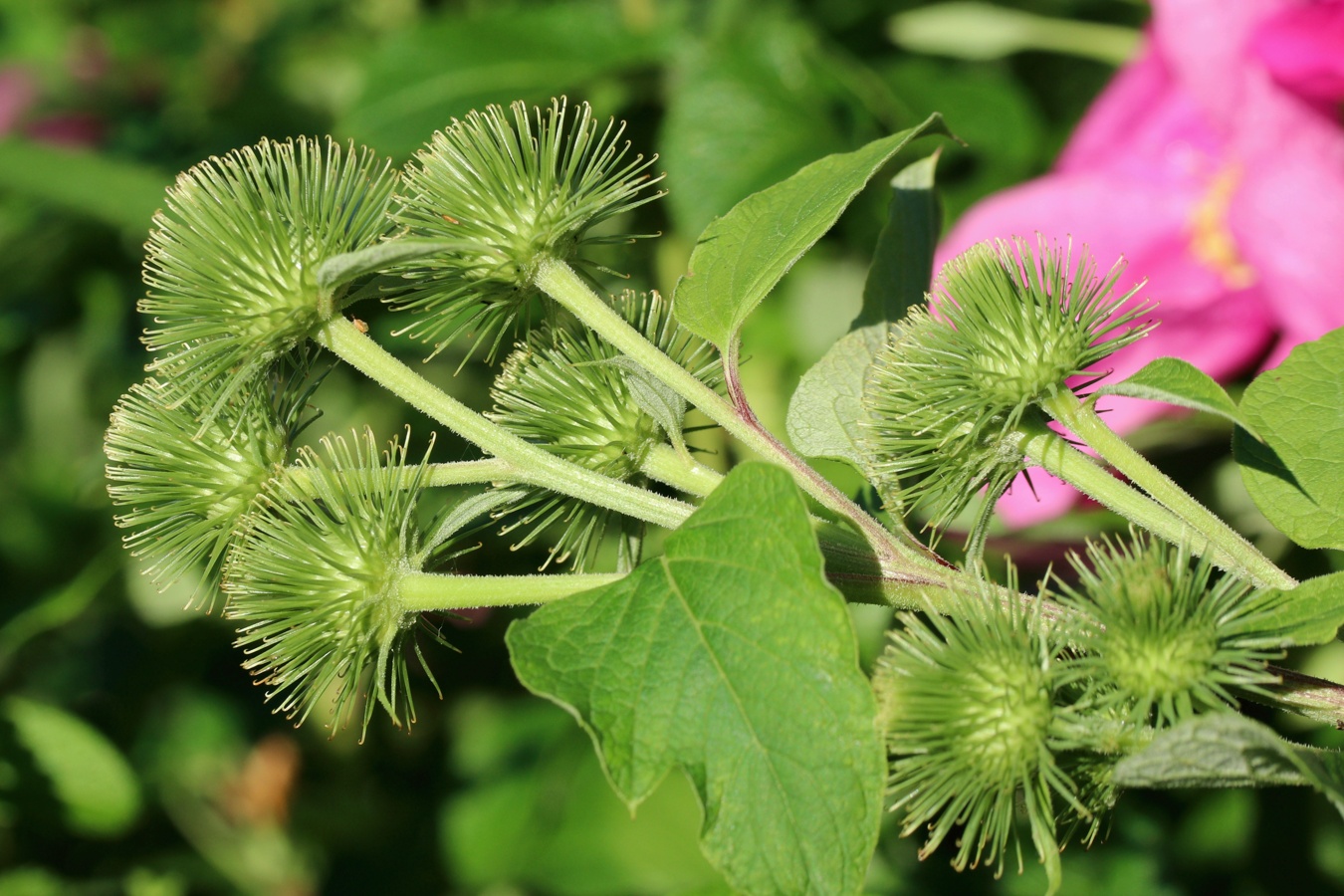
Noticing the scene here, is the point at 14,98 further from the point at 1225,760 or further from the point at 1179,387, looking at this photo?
the point at 1225,760

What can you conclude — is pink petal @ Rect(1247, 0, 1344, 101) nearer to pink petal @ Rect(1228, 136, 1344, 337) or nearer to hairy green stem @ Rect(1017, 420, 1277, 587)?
pink petal @ Rect(1228, 136, 1344, 337)

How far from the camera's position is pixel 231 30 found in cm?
346

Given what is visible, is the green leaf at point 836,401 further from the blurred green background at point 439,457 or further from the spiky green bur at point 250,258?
the blurred green background at point 439,457

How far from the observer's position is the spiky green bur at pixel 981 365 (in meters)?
0.91

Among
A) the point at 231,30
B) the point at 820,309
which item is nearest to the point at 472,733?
the point at 820,309

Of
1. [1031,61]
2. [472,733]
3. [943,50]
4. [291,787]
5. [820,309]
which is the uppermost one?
[1031,61]

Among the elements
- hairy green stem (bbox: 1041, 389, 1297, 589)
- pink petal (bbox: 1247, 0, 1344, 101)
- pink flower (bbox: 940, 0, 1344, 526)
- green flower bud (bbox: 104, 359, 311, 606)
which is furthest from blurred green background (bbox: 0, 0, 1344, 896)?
green flower bud (bbox: 104, 359, 311, 606)

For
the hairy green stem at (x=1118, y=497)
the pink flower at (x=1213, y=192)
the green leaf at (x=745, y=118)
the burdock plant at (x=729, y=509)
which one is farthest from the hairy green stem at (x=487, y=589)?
the green leaf at (x=745, y=118)

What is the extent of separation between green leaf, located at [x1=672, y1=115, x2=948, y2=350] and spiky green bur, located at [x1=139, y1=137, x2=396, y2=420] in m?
0.28

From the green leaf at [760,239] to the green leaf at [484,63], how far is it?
116 centimetres

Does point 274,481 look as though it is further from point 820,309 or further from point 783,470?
point 820,309

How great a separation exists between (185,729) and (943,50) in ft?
7.07

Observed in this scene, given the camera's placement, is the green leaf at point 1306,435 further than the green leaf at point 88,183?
No

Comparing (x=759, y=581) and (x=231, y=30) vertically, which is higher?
(x=231, y=30)
